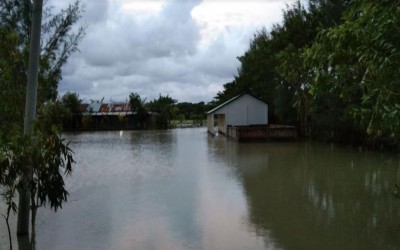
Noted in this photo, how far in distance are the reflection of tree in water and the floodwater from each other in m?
0.02

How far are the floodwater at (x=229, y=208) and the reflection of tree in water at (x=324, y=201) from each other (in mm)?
18

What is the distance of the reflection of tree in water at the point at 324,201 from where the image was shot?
7.77 meters

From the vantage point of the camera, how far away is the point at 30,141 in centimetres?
578

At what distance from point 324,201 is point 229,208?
2372 mm

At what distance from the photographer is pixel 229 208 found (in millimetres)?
10375

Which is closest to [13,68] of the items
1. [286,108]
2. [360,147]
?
[360,147]

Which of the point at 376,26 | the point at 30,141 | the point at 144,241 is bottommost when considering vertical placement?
the point at 144,241

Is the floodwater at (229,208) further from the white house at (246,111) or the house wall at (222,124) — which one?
the house wall at (222,124)

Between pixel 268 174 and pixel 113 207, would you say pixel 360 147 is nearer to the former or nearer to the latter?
pixel 268 174

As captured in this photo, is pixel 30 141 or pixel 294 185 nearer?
pixel 30 141

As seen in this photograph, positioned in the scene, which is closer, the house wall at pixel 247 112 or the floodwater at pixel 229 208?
the floodwater at pixel 229 208

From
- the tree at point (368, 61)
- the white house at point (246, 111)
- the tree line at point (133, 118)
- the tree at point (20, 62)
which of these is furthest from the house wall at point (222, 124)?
the tree at point (368, 61)

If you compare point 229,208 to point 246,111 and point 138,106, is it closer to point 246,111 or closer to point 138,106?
point 246,111

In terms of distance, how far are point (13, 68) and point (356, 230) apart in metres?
6.61
